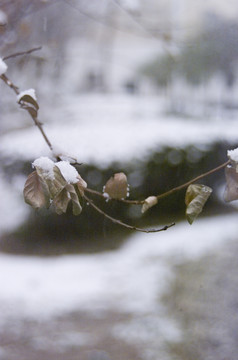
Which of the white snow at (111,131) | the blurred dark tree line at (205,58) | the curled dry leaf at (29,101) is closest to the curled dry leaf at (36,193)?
the curled dry leaf at (29,101)

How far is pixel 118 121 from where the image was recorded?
16.0ft

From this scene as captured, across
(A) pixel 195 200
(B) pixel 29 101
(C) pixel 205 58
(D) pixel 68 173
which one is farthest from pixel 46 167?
(C) pixel 205 58

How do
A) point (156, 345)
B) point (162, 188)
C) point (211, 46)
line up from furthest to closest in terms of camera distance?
point (211, 46) → point (162, 188) → point (156, 345)

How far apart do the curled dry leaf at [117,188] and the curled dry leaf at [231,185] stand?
21 cm

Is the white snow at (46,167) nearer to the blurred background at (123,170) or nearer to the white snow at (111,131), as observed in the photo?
the blurred background at (123,170)

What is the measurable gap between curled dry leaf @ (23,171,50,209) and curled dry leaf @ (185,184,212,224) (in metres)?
0.26

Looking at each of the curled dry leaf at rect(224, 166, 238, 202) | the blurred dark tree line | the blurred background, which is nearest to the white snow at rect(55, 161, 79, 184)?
the curled dry leaf at rect(224, 166, 238, 202)

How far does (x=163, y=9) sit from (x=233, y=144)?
1572 millimetres

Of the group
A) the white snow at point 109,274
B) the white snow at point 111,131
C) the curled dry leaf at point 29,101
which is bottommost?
the white snow at point 109,274

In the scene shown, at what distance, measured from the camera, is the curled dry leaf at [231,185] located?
0.83 meters

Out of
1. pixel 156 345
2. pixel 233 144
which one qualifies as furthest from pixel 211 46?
pixel 156 345

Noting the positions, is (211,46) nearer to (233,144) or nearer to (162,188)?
(233,144)

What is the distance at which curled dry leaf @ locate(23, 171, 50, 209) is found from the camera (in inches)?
30.6

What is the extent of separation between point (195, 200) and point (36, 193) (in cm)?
29
